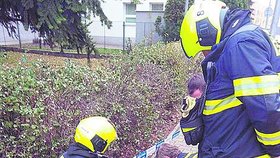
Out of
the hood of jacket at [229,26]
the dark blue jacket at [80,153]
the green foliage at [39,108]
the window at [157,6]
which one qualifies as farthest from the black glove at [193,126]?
the window at [157,6]

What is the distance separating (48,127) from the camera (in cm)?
312

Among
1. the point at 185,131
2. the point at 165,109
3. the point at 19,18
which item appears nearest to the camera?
the point at 185,131

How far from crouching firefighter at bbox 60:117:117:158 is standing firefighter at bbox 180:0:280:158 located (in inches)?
30.4

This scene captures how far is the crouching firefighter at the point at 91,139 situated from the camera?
254cm

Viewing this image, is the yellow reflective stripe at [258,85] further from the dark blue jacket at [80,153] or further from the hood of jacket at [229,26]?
the dark blue jacket at [80,153]

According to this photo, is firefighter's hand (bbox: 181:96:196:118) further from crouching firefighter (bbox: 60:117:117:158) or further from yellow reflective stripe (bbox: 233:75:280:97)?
crouching firefighter (bbox: 60:117:117:158)

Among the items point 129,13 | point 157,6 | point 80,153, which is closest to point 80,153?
point 80,153

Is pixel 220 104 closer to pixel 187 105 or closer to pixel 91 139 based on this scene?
pixel 187 105

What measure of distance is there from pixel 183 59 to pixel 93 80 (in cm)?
364

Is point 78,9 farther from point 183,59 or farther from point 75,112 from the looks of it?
point 75,112

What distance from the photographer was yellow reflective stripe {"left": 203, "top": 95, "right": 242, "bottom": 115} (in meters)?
1.98

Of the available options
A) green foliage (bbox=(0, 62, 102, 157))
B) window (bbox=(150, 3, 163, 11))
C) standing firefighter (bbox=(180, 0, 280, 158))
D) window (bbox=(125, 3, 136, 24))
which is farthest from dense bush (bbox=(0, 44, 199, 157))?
window (bbox=(150, 3, 163, 11))

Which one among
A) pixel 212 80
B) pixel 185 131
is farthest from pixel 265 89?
pixel 185 131

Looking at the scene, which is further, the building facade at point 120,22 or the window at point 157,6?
the window at point 157,6
